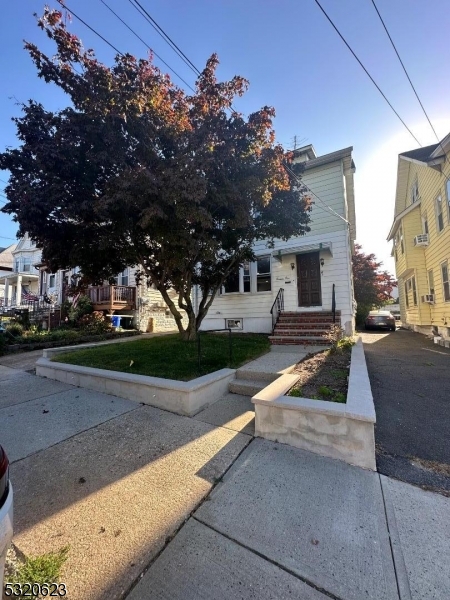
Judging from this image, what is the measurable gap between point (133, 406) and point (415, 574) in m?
3.74

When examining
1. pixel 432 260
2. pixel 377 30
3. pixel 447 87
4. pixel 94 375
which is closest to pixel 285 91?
pixel 377 30

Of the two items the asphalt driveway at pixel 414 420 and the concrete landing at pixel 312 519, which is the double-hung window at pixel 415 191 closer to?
the asphalt driveway at pixel 414 420

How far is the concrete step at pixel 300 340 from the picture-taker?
8534mm

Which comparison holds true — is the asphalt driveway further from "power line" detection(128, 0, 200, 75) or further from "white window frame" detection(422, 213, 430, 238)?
"white window frame" detection(422, 213, 430, 238)

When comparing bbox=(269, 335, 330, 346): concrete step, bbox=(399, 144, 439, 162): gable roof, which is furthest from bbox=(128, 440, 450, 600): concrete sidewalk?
bbox=(399, 144, 439, 162): gable roof

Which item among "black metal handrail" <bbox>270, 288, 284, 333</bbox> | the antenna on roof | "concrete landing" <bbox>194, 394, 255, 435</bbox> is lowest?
"concrete landing" <bbox>194, 394, 255, 435</bbox>

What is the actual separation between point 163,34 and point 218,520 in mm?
7168

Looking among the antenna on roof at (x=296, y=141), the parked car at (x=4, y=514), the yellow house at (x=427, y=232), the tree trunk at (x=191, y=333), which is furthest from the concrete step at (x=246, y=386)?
the antenna on roof at (x=296, y=141)

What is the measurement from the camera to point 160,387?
428 cm

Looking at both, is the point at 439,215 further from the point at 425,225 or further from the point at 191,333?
the point at 191,333

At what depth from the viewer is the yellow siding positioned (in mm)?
10305

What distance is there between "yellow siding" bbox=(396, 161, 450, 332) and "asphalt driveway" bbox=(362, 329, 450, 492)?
5.62 m

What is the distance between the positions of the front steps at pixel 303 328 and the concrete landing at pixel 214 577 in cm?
717

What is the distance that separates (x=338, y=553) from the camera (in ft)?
5.81
